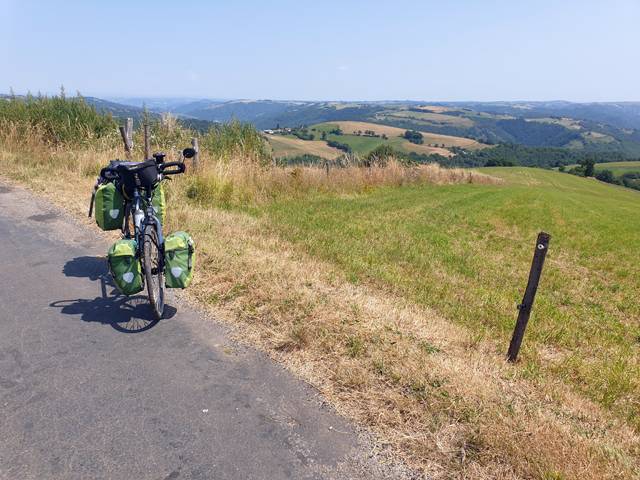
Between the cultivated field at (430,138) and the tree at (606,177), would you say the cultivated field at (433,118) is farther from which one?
the tree at (606,177)

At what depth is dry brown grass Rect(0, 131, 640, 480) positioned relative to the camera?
2688mm

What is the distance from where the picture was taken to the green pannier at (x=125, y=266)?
12.7 feet

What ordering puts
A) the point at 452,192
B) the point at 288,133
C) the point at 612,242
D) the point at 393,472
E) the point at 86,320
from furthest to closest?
1. the point at 288,133
2. the point at 452,192
3. the point at 612,242
4. the point at 86,320
5. the point at 393,472

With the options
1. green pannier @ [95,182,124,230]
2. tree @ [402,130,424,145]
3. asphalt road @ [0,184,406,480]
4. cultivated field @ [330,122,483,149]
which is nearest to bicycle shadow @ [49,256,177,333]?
asphalt road @ [0,184,406,480]

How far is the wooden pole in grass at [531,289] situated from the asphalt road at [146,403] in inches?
92.1

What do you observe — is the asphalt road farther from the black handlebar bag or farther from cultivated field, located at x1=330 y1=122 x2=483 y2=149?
cultivated field, located at x1=330 y1=122 x2=483 y2=149

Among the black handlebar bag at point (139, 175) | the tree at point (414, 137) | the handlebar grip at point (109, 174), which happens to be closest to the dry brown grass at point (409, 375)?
the black handlebar bag at point (139, 175)

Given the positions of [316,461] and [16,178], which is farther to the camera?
[16,178]

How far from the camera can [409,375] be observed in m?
3.41

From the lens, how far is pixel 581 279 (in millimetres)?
10055

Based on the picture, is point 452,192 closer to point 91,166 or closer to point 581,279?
point 581,279

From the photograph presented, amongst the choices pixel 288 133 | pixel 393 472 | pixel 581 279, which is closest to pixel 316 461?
pixel 393 472

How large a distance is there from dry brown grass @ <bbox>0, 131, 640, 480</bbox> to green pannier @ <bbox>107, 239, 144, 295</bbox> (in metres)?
0.98

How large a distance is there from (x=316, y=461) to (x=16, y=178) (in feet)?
37.3
